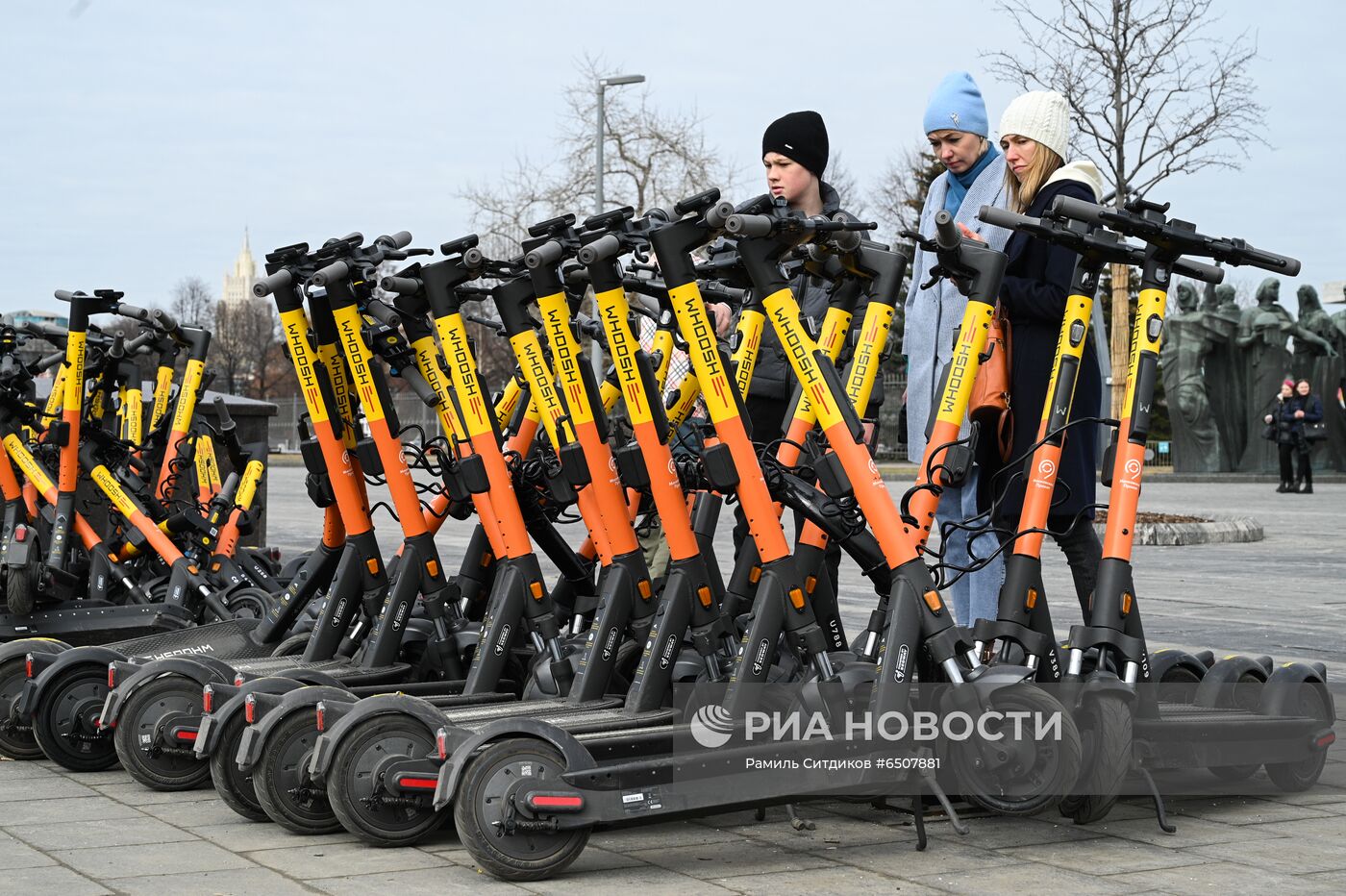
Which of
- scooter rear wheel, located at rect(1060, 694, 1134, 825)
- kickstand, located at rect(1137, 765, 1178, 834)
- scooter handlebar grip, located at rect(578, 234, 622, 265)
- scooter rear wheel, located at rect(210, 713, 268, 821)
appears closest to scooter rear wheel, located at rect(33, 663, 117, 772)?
scooter rear wheel, located at rect(210, 713, 268, 821)

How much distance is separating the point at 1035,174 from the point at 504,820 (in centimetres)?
296

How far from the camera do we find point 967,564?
642 centimetres

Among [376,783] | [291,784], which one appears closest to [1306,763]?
[376,783]

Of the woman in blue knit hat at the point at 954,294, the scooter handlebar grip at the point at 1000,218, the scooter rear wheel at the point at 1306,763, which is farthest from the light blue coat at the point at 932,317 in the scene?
the scooter rear wheel at the point at 1306,763

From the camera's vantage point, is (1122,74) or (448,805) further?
(1122,74)

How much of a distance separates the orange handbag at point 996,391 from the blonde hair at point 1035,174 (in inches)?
15.0

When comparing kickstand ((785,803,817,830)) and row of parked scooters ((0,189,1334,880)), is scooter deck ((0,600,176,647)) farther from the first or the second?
kickstand ((785,803,817,830))

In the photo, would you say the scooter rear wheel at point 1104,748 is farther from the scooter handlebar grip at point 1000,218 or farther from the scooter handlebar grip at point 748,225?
the scooter handlebar grip at point 748,225

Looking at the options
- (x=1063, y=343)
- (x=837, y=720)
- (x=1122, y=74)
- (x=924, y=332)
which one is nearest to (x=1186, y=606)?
(x=924, y=332)

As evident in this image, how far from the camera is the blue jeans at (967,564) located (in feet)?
20.6

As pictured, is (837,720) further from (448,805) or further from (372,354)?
(372,354)

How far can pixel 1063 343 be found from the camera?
17.3 ft

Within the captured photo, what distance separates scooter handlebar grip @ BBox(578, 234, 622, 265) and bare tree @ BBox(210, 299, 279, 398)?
7091 centimetres

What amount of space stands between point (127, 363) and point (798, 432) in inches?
219
